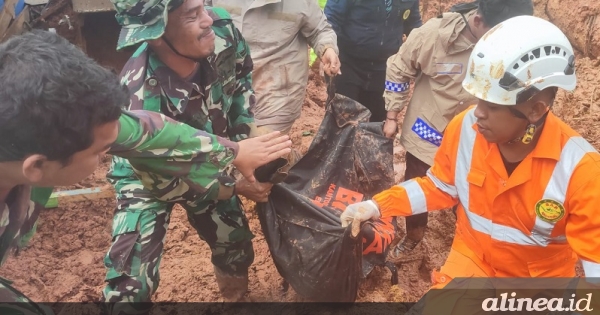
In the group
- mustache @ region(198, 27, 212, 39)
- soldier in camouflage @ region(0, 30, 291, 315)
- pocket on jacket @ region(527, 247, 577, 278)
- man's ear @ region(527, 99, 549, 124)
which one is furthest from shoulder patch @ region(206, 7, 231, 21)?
pocket on jacket @ region(527, 247, 577, 278)

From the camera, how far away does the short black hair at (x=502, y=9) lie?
10.0 feet

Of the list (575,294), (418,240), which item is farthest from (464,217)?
(418,240)

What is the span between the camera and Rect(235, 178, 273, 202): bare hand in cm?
291

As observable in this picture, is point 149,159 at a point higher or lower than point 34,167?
lower

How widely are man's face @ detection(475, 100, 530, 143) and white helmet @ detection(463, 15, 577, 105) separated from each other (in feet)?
0.16

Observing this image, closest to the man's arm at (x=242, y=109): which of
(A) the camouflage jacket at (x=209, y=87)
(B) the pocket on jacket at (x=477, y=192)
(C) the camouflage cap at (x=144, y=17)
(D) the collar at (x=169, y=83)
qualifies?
(A) the camouflage jacket at (x=209, y=87)

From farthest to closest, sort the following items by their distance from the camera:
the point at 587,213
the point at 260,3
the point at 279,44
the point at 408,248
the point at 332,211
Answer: the point at 408,248 < the point at 279,44 < the point at 260,3 < the point at 332,211 < the point at 587,213

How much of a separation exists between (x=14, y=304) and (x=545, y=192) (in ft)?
6.51

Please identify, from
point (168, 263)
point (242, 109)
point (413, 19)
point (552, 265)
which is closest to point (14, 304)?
point (242, 109)

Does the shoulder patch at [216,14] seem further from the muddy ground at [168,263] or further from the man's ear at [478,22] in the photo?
the muddy ground at [168,263]

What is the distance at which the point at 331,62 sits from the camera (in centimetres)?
371

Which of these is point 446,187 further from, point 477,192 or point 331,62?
point 331,62

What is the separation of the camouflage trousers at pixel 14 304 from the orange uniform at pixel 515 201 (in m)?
1.55

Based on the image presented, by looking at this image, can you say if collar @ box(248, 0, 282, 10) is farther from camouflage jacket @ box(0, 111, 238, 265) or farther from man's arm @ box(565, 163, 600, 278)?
man's arm @ box(565, 163, 600, 278)
